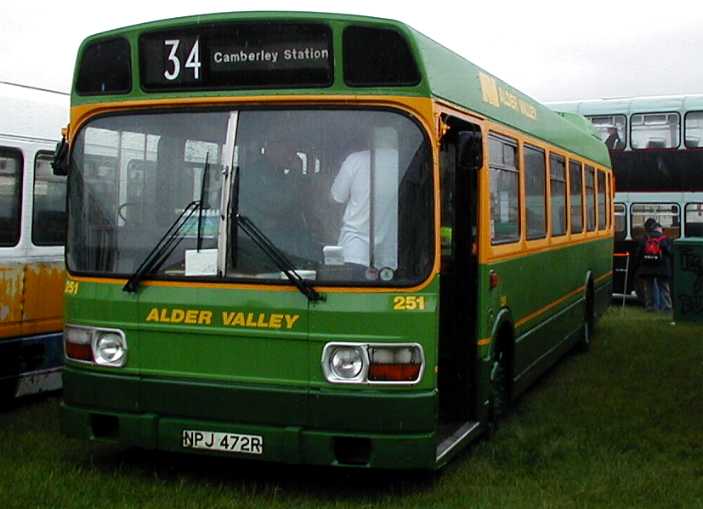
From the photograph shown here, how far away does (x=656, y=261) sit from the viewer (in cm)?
2053

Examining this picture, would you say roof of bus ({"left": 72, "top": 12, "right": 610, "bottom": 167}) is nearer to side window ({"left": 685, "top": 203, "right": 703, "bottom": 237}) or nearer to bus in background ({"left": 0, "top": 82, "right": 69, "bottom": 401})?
bus in background ({"left": 0, "top": 82, "right": 69, "bottom": 401})

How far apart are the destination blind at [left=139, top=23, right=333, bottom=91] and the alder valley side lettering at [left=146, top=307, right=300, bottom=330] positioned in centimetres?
139

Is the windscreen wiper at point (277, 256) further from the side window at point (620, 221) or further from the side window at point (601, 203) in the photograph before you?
the side window at point (620, 221)

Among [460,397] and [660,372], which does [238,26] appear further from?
[660,372]

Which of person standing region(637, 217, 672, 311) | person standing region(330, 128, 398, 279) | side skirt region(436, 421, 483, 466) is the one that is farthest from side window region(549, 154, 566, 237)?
person standing region(637, 217, 672, 311)

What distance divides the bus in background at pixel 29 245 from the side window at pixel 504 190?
13.7 feet

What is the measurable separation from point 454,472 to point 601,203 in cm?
865

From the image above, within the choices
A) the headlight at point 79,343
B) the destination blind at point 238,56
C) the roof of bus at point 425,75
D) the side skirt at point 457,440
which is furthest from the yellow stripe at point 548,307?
the headlight at point 79,343

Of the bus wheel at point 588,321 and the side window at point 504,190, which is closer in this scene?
the side window at point 504,190

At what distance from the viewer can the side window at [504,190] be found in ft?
27.0

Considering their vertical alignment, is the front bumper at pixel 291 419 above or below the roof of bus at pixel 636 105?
below

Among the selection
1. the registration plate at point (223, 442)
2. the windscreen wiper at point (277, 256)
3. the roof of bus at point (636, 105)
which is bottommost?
the registration plate at point (223, 442)

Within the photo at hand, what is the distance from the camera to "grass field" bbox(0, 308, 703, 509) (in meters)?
6.72

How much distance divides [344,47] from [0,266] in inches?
170
